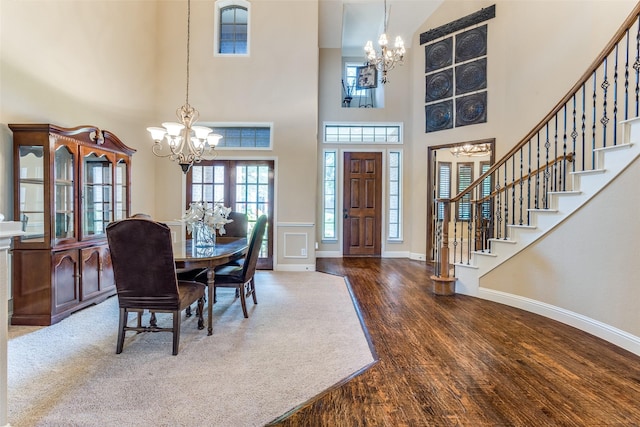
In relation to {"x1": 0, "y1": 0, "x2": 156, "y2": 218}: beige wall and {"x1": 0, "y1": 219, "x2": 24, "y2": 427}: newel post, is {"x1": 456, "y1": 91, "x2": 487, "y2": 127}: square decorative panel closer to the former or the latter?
{"x1": 0, "y1": 0, "x2": 156, "y2": 218}: beige wall

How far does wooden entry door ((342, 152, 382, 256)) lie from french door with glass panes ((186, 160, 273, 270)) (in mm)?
2026

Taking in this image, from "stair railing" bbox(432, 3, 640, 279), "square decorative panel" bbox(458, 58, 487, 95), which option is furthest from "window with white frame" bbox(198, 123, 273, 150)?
"square decorative panel" bbox(458, 58, 487, 95)

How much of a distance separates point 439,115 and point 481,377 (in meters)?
5.13

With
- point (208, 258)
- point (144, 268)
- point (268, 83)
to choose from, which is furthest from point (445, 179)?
point (144, 268)

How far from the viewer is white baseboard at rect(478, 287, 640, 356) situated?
257 cm

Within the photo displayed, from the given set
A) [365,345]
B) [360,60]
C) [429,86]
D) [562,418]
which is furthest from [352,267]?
[360,60]

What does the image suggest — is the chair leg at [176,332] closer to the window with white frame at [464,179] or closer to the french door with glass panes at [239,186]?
the french door with glass panes at [239,186]

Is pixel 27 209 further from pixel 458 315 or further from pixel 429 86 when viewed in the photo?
pixel 429 86

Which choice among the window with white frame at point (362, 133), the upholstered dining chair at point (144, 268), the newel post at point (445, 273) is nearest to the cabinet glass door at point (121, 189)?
the upholstered dining chair at point (144, 268)

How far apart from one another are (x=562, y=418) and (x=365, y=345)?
1.32 meters

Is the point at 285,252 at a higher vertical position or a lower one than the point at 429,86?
lower

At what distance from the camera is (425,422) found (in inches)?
67.7

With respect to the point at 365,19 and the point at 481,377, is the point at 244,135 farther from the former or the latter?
the point at 481,377

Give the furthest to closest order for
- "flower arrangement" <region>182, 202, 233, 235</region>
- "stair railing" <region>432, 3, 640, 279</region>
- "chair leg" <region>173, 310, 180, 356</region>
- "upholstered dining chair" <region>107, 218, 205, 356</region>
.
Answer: "stair railing" <region>432, 3, 640, 279</region>, "flower arrangement" <region>182, 202, 233, 235</region>, "chair leg" <region>173, 310, 180, 356</region>, "upholstered dining chair" <region>107, 218, 205, 356</region>
